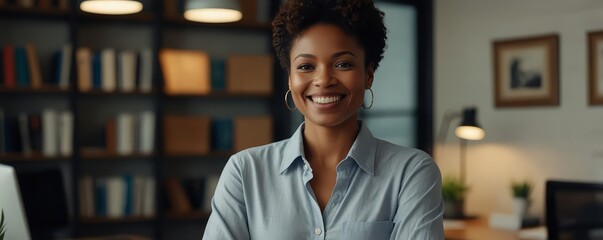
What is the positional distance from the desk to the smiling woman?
10.0ft

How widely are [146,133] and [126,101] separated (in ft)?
0.98

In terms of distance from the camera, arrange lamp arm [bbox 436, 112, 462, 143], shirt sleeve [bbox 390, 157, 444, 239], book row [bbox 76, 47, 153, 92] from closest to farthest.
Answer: shirt sleeve [bbox 390, 157, 444, 239] → book row [bbox 76, 47, 153, 92] → lamp arm [bbox 436, 112, 462, 143]

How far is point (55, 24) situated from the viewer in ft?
18.1

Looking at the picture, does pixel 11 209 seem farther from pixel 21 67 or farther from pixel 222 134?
pixel 222 134

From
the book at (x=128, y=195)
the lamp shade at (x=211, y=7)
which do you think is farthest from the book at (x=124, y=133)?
the lamp shade at (x=211, y=7)

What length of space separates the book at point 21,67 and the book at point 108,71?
1.51ft

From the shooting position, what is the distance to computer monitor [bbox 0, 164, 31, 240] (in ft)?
8.00

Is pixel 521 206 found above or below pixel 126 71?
below

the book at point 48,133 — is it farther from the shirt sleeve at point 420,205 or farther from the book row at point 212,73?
the shirt sleeve at point 420,205

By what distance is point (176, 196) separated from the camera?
586cm

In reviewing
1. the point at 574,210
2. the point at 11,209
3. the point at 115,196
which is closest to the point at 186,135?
the point at 115,196

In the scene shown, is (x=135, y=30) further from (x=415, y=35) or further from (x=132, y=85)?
(x=415, y=35)

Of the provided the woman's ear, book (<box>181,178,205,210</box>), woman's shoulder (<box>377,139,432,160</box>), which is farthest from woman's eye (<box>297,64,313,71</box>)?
book (<box>181,178,205,210</box>)

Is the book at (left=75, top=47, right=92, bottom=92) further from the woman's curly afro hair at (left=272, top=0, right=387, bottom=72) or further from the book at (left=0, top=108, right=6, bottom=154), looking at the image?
the woman's curly afro hair at (left=272, top=0, right=387, bottom=72)
